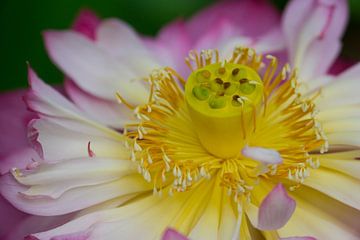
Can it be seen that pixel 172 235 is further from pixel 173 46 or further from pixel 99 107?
pixel 173 46

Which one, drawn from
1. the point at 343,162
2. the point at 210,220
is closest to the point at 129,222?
the point at 210,220

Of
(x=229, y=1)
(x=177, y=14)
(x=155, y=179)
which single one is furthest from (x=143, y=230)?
(x=177, y=14)

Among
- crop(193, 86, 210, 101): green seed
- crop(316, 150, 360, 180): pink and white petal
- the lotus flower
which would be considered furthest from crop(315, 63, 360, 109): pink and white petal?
crop(193, 86, 210, 101): green seed

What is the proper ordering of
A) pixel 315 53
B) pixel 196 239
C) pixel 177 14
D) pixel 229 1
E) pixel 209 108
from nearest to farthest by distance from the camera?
pixel 196 239 → pixel 209 108 → pixel 315 53 → pixel 229 1 → pixel 177 14

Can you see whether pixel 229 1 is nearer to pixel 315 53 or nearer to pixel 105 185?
pixel 315 53

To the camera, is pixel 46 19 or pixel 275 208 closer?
pixel 275 208

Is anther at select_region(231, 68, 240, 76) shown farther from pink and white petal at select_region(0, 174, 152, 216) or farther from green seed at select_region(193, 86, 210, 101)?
pink and white petal at select_region(0, 174, 152, 216)
